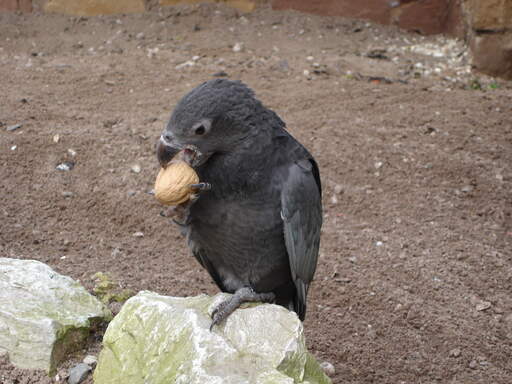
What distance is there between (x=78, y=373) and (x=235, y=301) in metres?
0.75

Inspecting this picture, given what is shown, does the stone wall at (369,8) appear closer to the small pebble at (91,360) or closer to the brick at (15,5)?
the brick at (15,5)

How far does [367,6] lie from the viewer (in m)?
7.54

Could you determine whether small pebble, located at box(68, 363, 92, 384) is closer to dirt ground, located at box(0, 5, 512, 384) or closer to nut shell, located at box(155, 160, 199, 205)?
dirt ground, located at box(0, 5, 512, 384)

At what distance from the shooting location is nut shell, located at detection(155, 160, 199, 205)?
2.44m

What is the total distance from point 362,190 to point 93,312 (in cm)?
242

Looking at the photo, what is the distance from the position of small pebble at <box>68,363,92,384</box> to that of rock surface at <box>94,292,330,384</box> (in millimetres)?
113

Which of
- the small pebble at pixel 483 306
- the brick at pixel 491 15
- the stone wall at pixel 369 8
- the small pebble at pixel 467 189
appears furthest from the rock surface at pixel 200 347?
the stone wall at pixel 369 8

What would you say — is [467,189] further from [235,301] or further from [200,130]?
[200,130]

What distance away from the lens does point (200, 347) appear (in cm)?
232

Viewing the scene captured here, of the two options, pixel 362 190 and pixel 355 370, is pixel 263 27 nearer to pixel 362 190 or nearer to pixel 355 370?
pixel 362 190

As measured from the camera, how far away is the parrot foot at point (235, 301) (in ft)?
8.28

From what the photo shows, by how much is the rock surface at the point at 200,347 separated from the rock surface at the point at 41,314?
22 cm

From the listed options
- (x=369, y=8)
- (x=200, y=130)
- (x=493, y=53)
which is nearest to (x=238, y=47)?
(x=369, y=8)

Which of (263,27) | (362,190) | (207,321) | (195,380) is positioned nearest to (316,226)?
(207,321)
